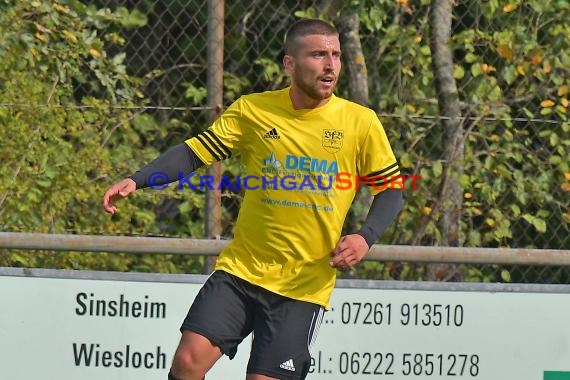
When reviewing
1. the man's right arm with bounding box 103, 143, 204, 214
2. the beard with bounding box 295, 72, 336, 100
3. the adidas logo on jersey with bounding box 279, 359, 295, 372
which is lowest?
the adidas logo on jersey with bounding box 279, 359, 295, 372

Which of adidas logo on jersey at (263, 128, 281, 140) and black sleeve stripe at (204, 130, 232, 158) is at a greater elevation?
adidas logo on jersey at (263, 128, 281, 140)

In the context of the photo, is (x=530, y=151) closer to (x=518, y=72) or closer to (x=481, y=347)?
(x=518, y=72)

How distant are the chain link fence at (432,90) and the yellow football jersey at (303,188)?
1.76 metres

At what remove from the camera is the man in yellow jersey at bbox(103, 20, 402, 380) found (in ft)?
15.5

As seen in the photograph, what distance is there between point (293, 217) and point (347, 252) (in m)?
0.34

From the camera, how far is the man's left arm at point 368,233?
14.8 ft

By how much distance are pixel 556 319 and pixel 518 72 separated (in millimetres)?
1570

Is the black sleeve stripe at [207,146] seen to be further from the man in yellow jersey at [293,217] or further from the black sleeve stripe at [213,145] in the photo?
the man in yellow jersey at [293,217]

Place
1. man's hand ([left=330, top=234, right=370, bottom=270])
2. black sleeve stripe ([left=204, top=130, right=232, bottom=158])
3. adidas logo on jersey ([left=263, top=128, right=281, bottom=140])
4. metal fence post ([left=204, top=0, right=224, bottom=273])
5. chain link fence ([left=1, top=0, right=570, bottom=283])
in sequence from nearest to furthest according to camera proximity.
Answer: man's hand ([left=330, top=234, right=370, bottom=270]) → adidas logo on jersey ([left=263, top=128, right=281, bottom=140]) → black sleeve stripe ([left=204, top=130, right=232, bottom=158]) → metal fence post ([left=204, top=0, right=224, bottom=273]) → chain link fence ([left=1, top=0, right=570, bottom=283])

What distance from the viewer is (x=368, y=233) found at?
15.2 ft

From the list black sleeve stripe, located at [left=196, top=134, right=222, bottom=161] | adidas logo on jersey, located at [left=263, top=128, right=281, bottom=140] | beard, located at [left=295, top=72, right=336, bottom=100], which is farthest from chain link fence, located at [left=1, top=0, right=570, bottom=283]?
beard, located at [left=295, top=72, right=336, bottom=100]

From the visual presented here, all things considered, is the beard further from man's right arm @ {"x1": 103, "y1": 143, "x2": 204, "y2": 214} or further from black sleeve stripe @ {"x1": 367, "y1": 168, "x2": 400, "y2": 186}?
man's right arm @ {"x1": 103, "y1": 143, "x2": 204, "y2": 214}

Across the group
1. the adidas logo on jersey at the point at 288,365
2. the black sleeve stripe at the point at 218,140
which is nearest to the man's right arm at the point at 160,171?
the black sleeve stripe at the point at 218,140

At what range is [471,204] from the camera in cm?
671
